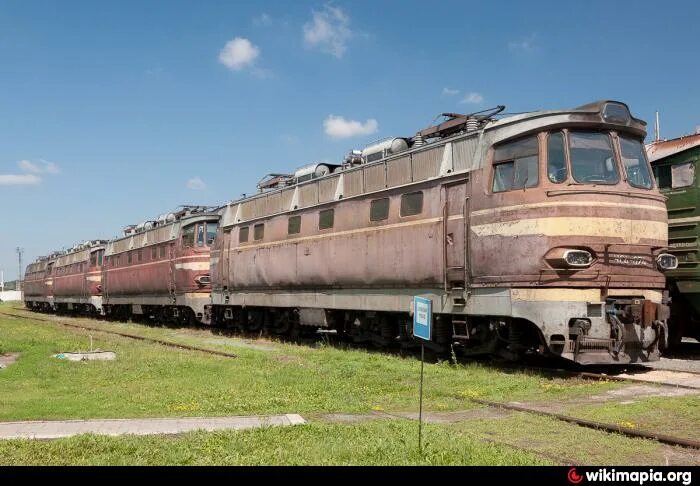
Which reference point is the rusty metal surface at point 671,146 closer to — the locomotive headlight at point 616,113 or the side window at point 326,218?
the locomotive headlight at point 616,113

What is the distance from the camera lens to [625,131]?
40.9 feet

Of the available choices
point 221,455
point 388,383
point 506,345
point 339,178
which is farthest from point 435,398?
point 339,178

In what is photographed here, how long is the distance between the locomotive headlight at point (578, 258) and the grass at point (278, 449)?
483 centimetres

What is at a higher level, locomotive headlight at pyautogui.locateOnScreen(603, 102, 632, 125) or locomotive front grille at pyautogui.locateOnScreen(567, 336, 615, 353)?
locomotive headlight at pyautogui.locateOnScreen(603, 102, 632, 125)

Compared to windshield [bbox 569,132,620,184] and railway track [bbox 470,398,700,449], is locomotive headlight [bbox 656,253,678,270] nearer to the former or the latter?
windshield [bbox 569,132,620,184]

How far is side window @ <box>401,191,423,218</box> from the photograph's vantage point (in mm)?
14430

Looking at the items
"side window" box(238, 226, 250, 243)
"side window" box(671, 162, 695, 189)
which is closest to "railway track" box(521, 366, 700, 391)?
"side window" box(671, 162, 695, 189)

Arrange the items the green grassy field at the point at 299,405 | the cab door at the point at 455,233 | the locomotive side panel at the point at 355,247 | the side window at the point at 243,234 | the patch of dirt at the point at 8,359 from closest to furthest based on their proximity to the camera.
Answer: the green grassy field at the point at 299,405, the cab door at the point at 455,233, the locomotive side panel at the point at 355,247, the patch of dirt at the point at 8,359, the side window at the point at 243,234

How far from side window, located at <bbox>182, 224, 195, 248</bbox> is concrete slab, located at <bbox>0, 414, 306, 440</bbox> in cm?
1921

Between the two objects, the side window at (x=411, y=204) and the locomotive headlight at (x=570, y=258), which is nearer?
the locomotive headlight at (x=570, y=258)

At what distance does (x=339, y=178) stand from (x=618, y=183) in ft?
24.2

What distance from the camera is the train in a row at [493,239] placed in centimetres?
1159

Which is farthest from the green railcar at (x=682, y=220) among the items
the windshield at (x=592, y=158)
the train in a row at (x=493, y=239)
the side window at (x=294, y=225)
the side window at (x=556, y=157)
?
the side window at (x=294, y=225)
